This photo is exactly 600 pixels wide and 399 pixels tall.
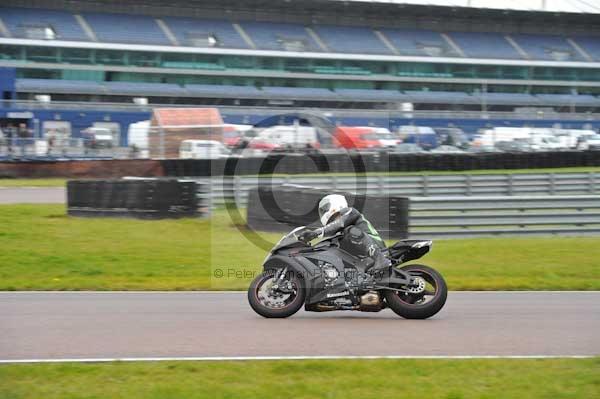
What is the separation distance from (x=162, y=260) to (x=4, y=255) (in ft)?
8.03

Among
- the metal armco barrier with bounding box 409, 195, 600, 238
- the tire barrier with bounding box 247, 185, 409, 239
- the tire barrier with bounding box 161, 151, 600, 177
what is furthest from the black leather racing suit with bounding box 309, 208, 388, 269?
the tire barrier with bounding box 161, 151, 600, 177

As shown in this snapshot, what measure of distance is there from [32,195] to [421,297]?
54.4 feet

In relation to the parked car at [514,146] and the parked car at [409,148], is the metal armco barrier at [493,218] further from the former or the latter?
the parked car at [514,146]

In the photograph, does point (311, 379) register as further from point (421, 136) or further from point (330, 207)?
point (421, 136)

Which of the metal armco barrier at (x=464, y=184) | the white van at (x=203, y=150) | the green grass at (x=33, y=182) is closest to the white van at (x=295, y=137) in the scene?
the white van at (x=203, y=150)

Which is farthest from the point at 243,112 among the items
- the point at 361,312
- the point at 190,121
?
the point at 361,312

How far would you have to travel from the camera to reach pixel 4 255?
1329 cm

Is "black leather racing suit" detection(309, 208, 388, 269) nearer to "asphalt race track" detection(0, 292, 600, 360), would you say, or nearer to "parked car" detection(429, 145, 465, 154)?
"asphalt race track" detection(0, 292, 600, 360)

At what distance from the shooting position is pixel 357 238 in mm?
8383

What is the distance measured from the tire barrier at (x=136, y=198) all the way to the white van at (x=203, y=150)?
31.2ft

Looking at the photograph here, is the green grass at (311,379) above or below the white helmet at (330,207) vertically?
below

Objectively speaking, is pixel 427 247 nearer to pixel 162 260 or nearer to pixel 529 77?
pixel 162 260

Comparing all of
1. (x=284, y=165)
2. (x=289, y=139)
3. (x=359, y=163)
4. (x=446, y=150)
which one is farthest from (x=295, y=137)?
(x=446, y=150)

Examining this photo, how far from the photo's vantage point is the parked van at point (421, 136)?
28.3m
